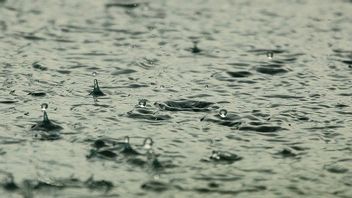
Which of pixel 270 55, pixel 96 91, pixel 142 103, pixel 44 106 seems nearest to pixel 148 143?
pixel 142 103

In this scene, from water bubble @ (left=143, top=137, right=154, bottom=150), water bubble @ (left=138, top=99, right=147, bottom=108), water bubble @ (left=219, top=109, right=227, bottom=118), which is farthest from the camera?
water bubble @ (left=138, top=99, right=147, bottom=108)

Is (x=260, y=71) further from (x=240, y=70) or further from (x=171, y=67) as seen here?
(x=171, y=67)

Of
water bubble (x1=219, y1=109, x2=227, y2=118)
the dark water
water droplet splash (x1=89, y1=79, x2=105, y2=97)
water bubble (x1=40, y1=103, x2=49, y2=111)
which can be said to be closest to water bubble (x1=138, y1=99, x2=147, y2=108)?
the dark water

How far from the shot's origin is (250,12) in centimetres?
1273

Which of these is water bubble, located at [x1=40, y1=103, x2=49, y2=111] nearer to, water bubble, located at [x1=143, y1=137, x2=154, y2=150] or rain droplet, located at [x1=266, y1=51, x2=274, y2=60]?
water bubble, located at [x1=143, y1=137, x2=154, y2=150]

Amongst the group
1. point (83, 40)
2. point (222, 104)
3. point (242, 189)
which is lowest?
point (242, 189)

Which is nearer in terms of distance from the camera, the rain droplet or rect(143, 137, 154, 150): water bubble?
rect(143, 137, 154, 150): water bubble

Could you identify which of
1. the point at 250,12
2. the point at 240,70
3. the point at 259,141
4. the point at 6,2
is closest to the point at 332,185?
the point at 259,141

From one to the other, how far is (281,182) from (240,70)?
3549mm

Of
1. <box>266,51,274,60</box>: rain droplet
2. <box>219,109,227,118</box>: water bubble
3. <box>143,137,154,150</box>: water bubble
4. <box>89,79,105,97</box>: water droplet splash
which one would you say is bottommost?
<box>143,137,154,150</box>: water bubble

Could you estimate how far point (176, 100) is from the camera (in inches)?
312

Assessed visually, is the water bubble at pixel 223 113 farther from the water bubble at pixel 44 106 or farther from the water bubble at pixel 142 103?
the water bubble at pixel 44 106

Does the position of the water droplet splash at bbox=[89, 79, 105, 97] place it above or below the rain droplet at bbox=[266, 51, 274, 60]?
below

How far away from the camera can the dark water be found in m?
5.85
